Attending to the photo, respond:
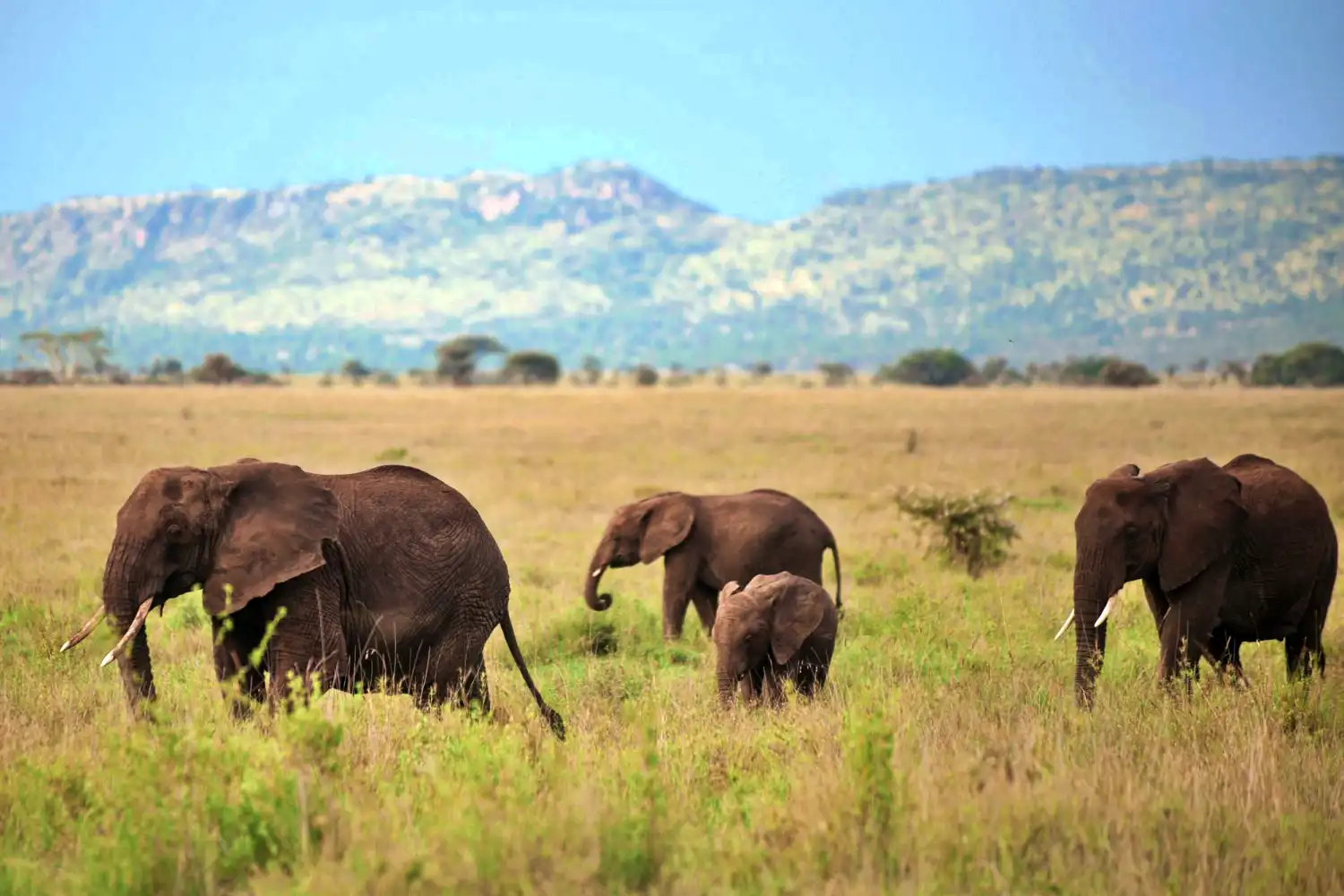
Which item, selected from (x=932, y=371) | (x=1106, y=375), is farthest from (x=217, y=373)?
(x=1106, y=375)

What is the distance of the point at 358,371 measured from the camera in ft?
429

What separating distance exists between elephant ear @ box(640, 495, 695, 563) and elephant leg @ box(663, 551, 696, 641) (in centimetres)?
15

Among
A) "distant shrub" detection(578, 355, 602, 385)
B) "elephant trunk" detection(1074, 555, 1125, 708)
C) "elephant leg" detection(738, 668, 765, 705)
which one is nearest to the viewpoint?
"elephant trunk" detection(1074, 555, 1125, 708)

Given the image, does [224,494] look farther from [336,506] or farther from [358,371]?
[358,371]

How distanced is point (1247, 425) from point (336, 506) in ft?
150

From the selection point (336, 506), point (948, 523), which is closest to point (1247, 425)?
point (948, 523)

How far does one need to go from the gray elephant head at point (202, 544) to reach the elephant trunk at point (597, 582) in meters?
5.61

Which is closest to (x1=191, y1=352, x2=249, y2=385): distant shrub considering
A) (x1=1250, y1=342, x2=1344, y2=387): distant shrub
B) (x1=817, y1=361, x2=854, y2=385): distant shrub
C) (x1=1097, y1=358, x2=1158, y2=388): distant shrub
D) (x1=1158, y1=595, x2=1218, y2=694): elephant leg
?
(x1=817, y1=361, x2=854, y2=385): distant shrub

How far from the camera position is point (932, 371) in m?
→ 120

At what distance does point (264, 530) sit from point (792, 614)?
4.05m

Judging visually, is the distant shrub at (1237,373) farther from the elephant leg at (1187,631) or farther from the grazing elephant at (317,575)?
the grazing elephant at (317,575)

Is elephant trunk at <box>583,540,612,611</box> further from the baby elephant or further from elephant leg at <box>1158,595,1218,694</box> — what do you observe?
elephant leg at <box>1158,595,1218,694</box>

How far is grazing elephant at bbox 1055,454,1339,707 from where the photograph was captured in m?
9.77

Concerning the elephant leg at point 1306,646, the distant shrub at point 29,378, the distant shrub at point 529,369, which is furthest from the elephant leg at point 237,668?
the distant shrub at point 529,369
